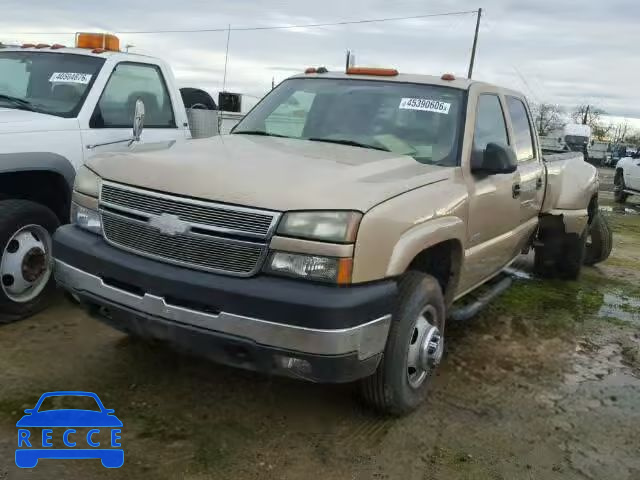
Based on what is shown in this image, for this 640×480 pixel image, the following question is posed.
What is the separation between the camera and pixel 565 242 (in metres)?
6.56

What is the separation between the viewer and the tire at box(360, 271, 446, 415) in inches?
127

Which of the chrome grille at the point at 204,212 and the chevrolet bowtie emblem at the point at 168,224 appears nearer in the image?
the chrome grille at the point at 204,212

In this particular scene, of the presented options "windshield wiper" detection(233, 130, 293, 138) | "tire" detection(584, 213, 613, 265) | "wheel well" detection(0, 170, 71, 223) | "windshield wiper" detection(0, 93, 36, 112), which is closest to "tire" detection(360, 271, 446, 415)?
"windshield wiper" detection(233, 130, 293, 138)

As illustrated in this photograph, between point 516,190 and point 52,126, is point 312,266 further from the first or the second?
point 52,126

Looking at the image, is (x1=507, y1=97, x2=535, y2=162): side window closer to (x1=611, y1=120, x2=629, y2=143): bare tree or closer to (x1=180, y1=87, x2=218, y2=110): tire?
(x1=180, y1=87, x2=218, y2=110): tire

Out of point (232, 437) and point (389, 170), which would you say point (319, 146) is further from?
point (232, 437)

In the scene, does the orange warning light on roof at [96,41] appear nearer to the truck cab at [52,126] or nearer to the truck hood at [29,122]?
the truck cab at [52,126]

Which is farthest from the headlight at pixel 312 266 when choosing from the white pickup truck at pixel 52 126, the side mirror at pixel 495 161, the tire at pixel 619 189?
the tire at pixel 619 189

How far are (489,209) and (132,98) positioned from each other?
3185 mm

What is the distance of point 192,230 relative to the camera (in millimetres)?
2967

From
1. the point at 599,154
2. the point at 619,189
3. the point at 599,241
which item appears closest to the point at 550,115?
the point at 599,154

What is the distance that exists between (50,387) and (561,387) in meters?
3.21

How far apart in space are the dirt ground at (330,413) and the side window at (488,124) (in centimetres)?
156

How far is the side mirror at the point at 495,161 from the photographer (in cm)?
389
